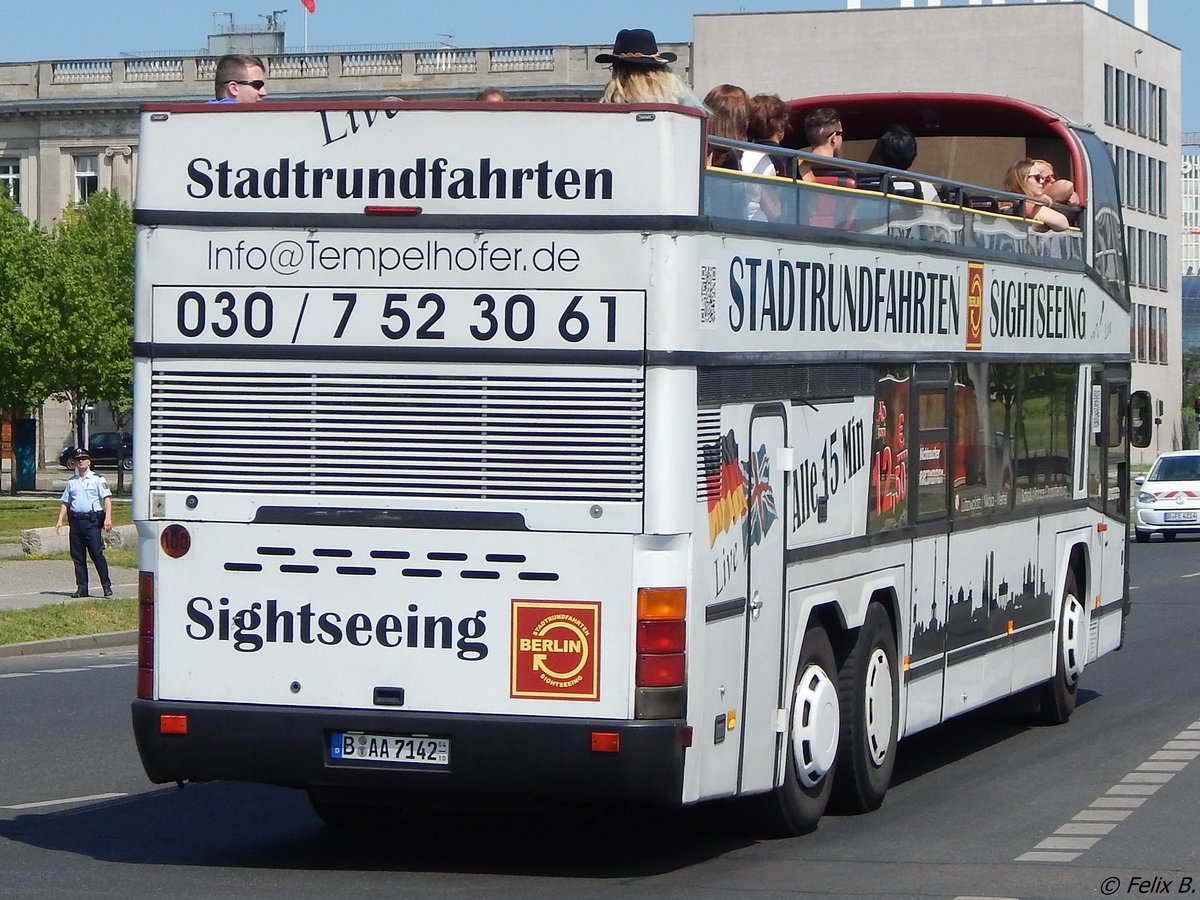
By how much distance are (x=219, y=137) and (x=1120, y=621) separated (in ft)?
28.9

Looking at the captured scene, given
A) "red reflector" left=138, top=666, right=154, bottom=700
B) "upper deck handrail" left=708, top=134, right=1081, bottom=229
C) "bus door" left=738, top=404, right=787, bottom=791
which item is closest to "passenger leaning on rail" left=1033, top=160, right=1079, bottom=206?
"upper deck handrail" left=708, top=134, right=1081, bottom=229

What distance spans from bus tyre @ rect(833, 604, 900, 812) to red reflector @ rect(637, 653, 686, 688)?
6.13ft

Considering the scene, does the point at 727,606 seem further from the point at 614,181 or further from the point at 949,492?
the point at 949,492

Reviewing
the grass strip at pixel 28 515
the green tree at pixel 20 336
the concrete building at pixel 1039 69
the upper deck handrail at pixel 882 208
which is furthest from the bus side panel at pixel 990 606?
the concrete building at pixel 1039 69

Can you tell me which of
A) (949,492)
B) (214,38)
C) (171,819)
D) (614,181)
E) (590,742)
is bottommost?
(171,819)

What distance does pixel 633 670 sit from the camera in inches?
326

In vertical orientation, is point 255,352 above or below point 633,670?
above

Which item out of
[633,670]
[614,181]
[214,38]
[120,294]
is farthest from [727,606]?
[214,38]

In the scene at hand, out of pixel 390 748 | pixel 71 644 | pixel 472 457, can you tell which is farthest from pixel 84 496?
pixel 472 457

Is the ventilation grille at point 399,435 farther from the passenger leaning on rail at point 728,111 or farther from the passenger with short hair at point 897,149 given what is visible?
the passenger with short hair at point 897,149

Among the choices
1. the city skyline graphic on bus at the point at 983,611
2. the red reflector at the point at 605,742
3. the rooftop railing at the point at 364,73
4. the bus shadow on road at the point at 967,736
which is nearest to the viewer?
the red reflector at the point at 605,742

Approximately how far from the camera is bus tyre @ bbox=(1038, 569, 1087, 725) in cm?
1378

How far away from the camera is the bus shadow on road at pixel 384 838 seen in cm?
910

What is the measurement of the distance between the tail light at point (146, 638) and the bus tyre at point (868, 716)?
9.97 feet
